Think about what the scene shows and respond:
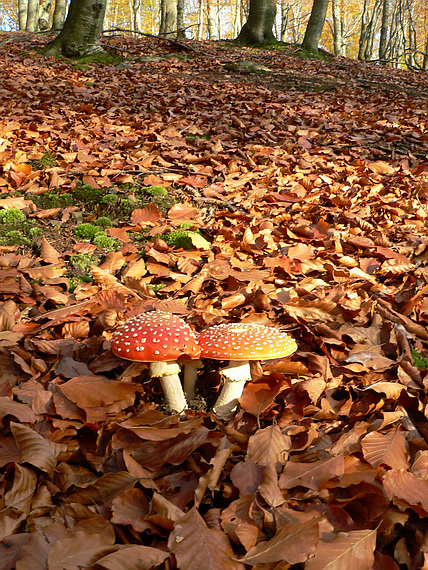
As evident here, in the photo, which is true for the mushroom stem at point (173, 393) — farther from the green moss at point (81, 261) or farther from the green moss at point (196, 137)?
the green moss at point (196, 137)

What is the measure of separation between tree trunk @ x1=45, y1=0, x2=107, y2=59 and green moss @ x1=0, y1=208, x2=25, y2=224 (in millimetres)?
9605

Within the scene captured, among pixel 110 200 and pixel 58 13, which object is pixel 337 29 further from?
pixel 110 200

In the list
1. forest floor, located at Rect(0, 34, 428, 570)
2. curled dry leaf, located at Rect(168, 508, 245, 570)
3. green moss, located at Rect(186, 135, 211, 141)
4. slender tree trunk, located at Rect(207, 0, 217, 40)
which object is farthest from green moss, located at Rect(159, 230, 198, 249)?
slender tree trunk, located at Rect(207, 0, 217, 40)

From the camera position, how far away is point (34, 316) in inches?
112

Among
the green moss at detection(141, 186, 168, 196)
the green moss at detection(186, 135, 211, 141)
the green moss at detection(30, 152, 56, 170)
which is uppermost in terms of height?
the green moss at detection(186, 135, 211, 141)

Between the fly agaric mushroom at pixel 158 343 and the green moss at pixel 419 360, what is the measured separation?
1365 mm

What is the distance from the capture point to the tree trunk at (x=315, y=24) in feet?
52.7

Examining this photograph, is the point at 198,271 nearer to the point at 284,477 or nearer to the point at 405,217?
the point at 284,477

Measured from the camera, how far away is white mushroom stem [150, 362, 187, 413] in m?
2.11

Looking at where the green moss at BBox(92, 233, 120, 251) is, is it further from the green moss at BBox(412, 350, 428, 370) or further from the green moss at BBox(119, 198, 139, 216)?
the green moss at BBox(412, 350, 428, 370)

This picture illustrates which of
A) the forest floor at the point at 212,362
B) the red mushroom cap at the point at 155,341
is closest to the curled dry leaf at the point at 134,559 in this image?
the forest floor at the point at 212,362

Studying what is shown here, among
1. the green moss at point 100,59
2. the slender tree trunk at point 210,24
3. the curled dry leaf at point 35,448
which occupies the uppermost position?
the slender tree trunk at point 210,24

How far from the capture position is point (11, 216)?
380cm

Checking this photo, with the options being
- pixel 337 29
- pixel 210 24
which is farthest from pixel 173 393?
pixel 210 24
